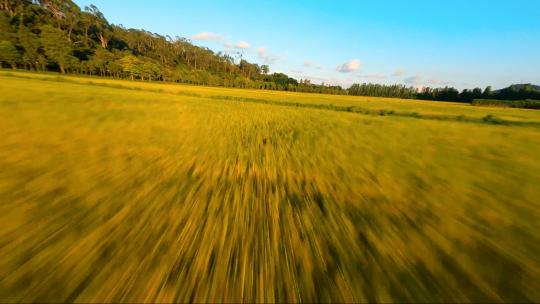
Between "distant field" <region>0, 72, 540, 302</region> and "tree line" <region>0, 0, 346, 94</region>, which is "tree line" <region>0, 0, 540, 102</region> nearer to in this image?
"tree line" <region>0, 0, 346, 94</region>

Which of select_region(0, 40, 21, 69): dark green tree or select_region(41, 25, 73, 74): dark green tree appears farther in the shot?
select_region(41, 25, 73, 74): dark green tree

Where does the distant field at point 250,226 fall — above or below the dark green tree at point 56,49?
below

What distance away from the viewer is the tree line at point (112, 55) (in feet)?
210

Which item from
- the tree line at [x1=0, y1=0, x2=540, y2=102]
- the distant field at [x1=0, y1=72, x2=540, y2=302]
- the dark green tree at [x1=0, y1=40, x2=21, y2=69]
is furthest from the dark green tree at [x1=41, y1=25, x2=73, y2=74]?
the distant field at [x1=0, y1=72, x2=540, y2=302]

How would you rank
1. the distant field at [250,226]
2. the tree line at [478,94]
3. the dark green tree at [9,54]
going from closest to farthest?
1. the distant field at [250,226]
2. the dark green tree at [9,54]
3. the tree line at [478,94]

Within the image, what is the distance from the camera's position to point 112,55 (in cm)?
8506

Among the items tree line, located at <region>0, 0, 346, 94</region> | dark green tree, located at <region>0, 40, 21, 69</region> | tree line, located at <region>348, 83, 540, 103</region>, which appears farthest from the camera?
tree line, located at <region>348, 83, 540, 103</region>

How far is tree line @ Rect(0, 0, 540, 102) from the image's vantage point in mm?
63906

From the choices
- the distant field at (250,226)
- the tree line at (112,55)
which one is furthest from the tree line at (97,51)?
the distant field at (250,226)

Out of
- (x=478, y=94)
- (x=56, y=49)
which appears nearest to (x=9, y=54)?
(x=56, y=49)

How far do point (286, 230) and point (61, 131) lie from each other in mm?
8558

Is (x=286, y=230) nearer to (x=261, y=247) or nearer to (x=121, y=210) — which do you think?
(x=261, y=247)

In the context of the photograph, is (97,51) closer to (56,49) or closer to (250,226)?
(56,49)

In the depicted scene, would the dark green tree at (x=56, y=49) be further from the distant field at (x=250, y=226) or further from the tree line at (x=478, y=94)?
the tree line at (x=478, y=94)
